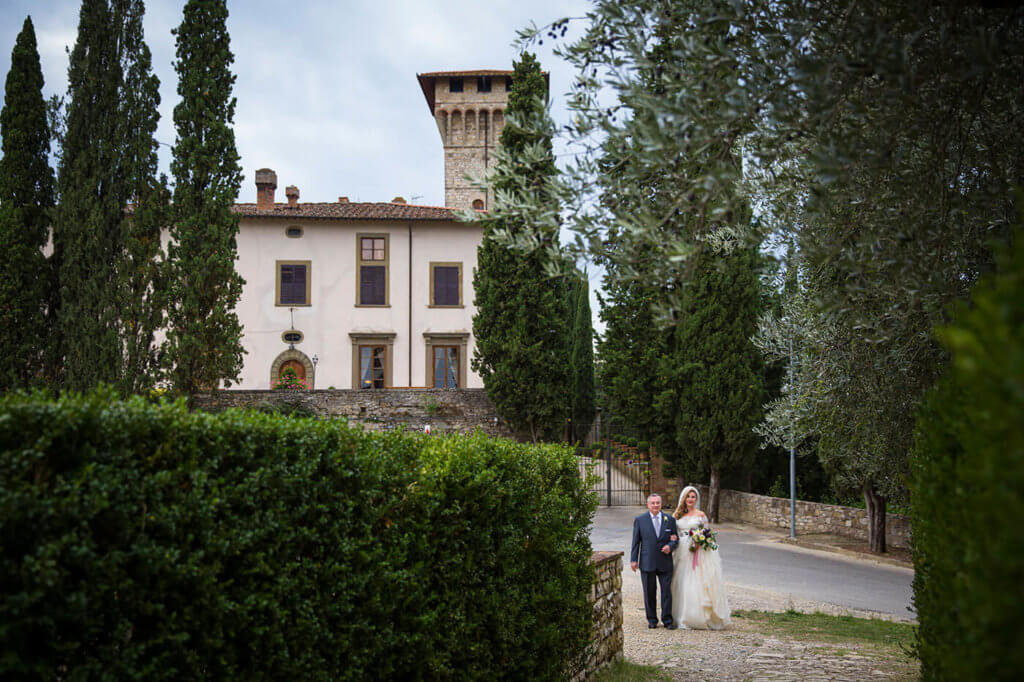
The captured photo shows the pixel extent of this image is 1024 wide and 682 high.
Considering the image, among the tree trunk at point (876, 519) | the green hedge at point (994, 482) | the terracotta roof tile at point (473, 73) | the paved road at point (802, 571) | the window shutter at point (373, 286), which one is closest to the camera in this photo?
the green hedge at point (994, 482)

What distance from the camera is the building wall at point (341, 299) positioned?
3131cm

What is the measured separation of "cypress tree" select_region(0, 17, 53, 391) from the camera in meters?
22.0

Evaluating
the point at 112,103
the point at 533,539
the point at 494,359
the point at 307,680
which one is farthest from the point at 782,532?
the point at 112,103

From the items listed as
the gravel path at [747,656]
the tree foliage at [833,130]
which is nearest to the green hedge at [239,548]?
the tree foliage at [833,130]

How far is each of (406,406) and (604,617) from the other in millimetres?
18549

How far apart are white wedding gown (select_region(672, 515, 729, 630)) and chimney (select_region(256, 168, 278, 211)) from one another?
26.5 m

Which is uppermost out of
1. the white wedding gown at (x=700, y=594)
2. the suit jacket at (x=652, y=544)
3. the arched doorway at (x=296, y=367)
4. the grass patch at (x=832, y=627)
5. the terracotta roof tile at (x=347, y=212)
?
the terracotta roof tile at (x=347, y=212)

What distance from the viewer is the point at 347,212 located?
3186 cm

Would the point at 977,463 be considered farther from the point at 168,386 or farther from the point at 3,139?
the point at 3,139

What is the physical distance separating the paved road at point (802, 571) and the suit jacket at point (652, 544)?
3901 millimetres

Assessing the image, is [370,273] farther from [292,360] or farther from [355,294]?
[292,360]

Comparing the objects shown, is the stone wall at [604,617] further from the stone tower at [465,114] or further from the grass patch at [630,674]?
the stone tower at [465,114]

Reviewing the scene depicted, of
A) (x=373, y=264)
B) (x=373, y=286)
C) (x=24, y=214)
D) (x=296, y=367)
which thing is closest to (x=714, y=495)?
(x=373, y=286)

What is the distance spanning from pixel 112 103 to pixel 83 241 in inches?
178
